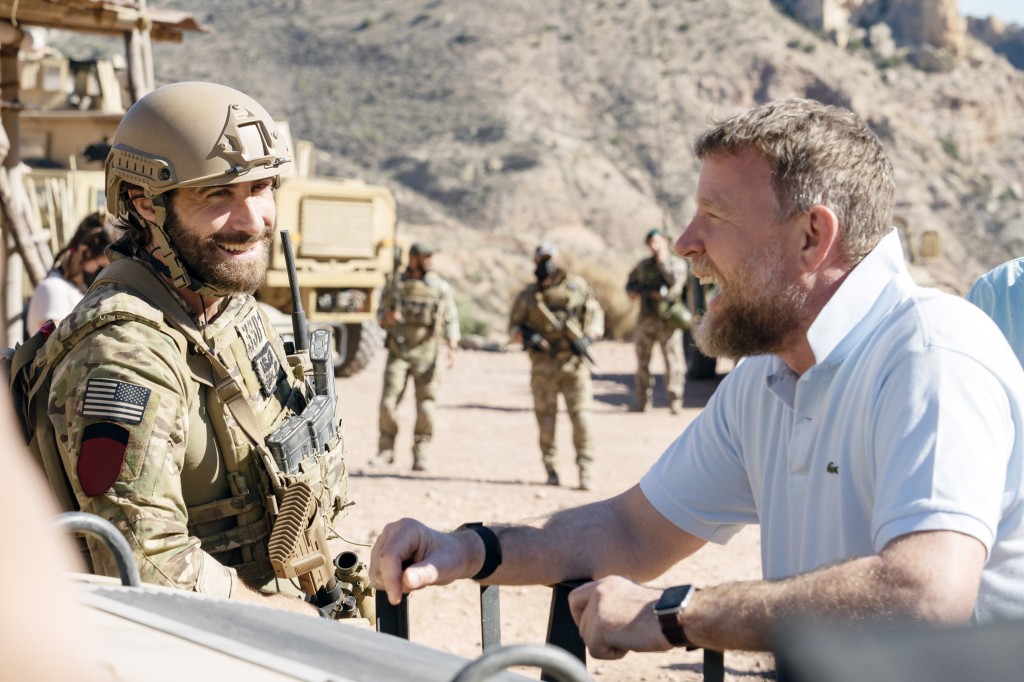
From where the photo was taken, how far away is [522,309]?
9.72m

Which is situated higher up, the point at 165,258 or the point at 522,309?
the point at 165,258

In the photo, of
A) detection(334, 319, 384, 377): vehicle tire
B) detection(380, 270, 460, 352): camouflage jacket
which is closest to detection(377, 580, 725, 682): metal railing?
detection(380, 270, 460, 352): camouflage jacket

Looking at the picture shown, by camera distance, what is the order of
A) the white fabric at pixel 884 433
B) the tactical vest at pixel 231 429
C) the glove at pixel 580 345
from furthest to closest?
the glove at pixel 580 345
the tactical vest at pixel 231 429
the white fabric at pixel 884 433

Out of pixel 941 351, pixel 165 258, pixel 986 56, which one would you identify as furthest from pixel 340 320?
pixel 986 56

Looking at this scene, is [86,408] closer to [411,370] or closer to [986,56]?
[411,370]

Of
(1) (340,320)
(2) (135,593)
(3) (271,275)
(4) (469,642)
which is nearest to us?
(2) (135,593)

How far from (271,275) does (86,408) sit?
34.1 ft

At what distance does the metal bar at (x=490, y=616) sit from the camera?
7.33 feet

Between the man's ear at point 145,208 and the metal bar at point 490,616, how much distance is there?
110cm

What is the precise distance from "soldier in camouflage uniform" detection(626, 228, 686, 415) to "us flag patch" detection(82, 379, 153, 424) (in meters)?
10.5

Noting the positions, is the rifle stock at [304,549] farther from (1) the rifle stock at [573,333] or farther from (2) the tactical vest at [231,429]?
Answer: (1) the rifle stock at [573,333]

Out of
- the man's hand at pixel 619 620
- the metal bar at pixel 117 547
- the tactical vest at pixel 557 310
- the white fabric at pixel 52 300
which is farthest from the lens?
the tactical vest at pixel 557 310

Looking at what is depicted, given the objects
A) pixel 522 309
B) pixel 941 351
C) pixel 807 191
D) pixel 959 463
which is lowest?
pixel 522 309

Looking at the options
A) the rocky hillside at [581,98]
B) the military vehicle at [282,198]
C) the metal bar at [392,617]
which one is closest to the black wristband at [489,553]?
the metal bar at [392,617]
